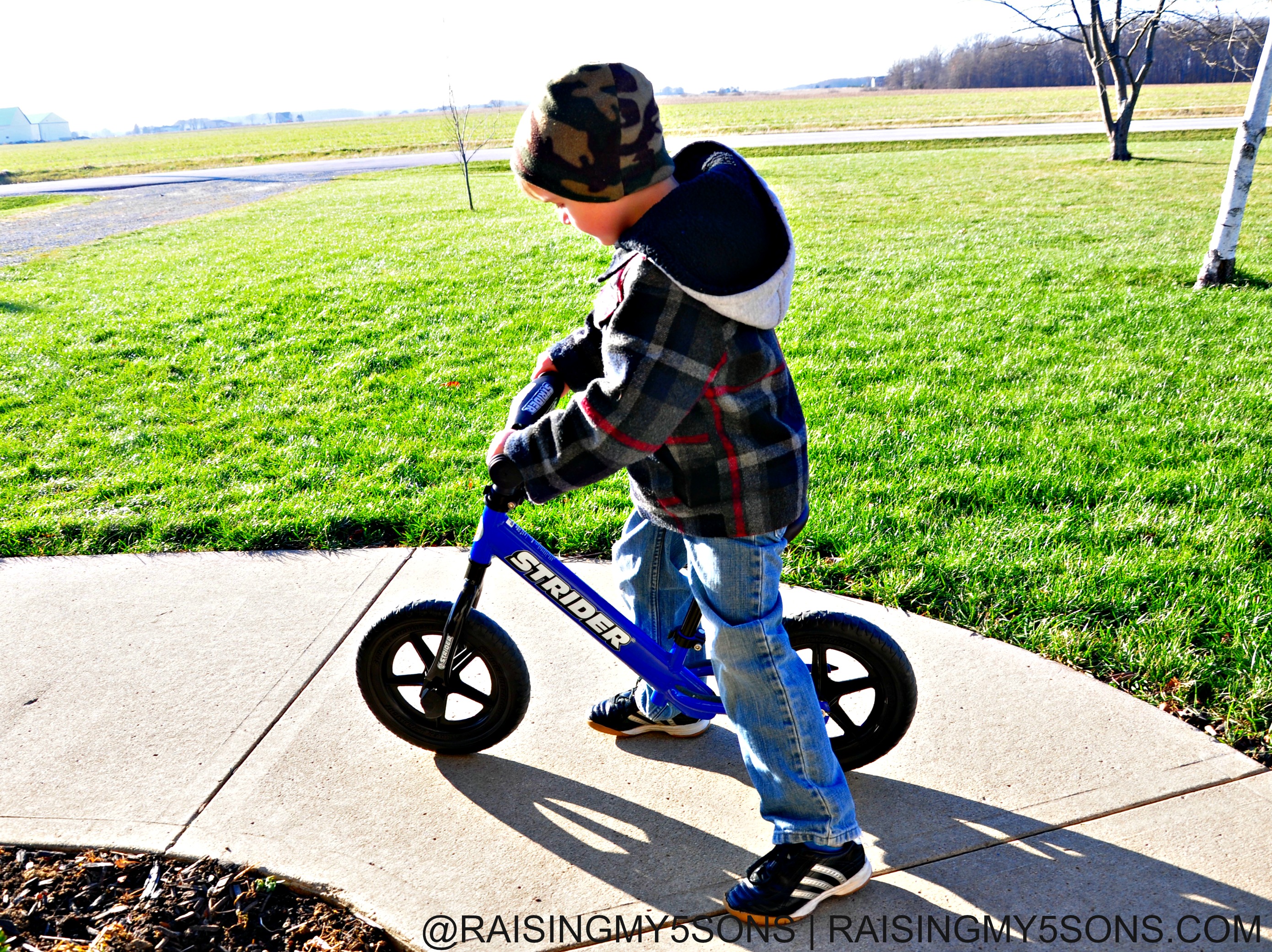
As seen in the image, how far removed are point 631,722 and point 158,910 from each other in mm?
1168

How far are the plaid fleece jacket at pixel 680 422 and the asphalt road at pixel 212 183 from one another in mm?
12603

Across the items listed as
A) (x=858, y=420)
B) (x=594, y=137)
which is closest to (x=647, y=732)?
(x=594, y=137)

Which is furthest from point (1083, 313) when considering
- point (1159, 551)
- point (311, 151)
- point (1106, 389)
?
point (311, 151)

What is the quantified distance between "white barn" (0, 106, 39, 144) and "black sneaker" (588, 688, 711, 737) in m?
183

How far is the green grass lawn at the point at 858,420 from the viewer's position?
123 inches

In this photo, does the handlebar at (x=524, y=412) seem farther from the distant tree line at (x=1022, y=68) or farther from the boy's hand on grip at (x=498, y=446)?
the distant tree line at (x=1022, y=68)

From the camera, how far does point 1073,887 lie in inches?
77.7

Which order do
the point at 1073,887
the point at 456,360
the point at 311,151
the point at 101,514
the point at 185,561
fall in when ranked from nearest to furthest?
the point at 1073,887, the point at 185,561, the point at 101,514, the point at 456,360, the point at 311,151

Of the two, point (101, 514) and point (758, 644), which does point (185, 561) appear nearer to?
point (101, 514)

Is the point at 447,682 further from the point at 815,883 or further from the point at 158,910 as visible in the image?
the point at 815,883

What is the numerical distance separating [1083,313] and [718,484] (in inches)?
224

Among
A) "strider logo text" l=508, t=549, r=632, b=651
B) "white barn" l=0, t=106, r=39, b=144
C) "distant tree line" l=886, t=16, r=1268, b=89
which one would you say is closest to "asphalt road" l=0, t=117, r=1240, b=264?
"strider logo text" l=508, t=549, r=632, b=651

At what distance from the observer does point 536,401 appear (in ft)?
6.54

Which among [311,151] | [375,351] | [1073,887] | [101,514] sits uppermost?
[311,151]
